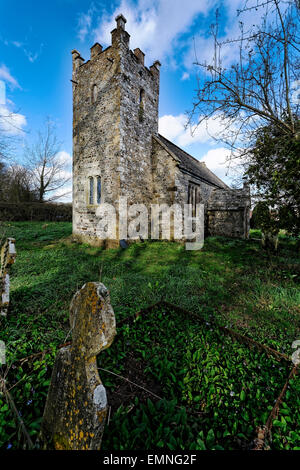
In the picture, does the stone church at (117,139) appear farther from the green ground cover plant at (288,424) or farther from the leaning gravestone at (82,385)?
the green ground cover plant at (288,424)

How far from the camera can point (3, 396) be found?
2.20 m

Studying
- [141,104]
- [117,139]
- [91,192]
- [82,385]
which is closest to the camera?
[82,385]

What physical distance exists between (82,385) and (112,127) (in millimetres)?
11095

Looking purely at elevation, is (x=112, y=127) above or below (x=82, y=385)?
above

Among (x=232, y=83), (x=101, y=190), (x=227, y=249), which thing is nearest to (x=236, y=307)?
(x=232, y=83)

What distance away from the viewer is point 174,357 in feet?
9.82

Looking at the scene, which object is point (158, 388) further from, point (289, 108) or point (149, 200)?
point (149, 200)

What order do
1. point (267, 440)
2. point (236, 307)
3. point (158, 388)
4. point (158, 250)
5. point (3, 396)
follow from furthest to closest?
point (158, 250) → point (236, 307) → point (158, 388) → point (3, 396) → point (267, 440)

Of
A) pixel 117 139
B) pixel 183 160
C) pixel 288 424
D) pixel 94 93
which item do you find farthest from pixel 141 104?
pixel 288 424

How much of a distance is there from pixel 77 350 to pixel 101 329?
31 centimetres

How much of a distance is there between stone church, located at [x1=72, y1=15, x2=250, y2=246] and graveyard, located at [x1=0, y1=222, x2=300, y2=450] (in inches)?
215

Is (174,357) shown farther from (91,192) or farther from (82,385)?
(91,192)

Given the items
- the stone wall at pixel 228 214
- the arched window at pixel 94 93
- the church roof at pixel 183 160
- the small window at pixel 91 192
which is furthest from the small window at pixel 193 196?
the arched window at pixel 94 93

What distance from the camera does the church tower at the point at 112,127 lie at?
9844 mm
